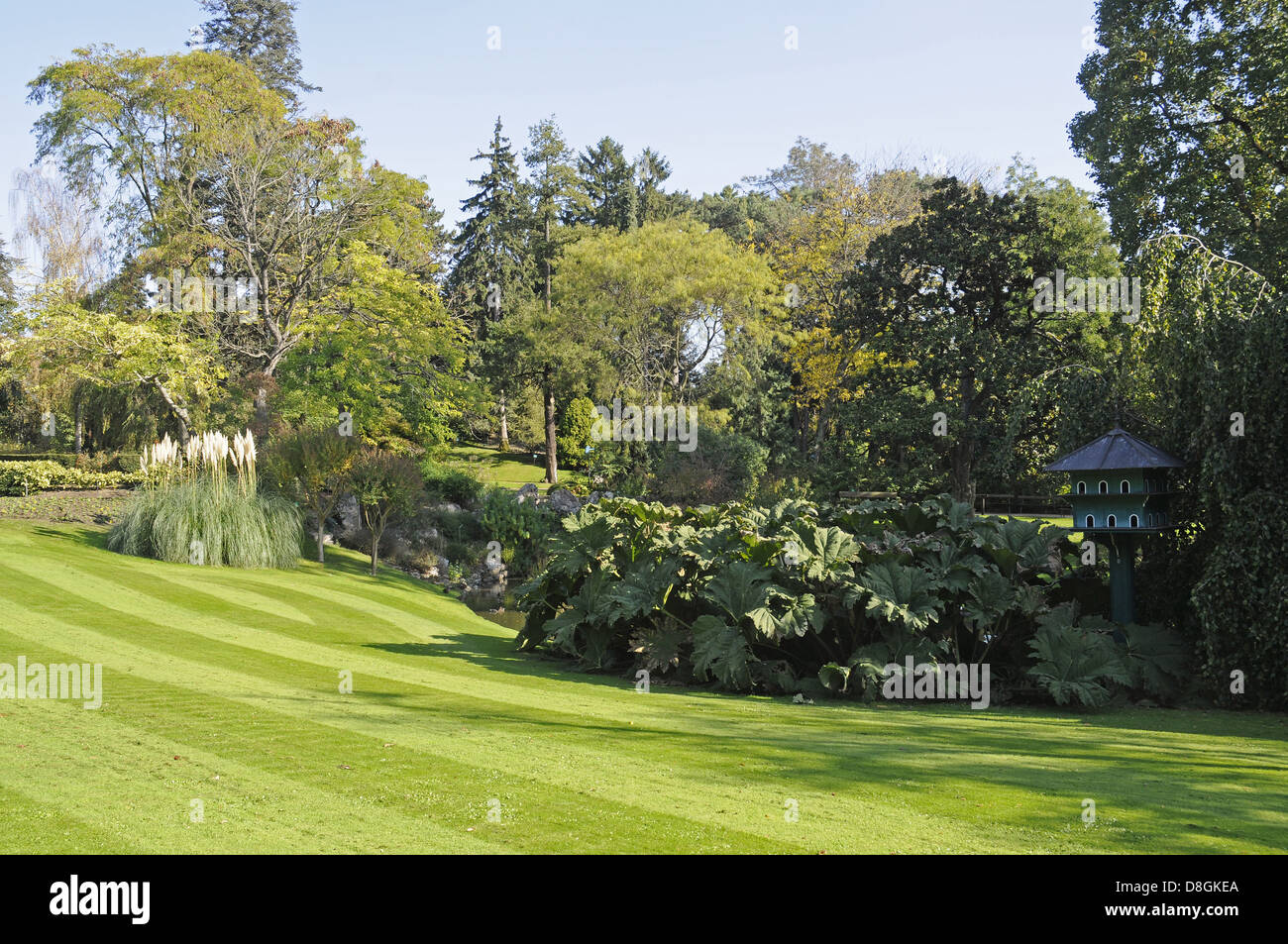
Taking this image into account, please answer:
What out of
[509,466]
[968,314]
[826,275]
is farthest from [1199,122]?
[509,466]

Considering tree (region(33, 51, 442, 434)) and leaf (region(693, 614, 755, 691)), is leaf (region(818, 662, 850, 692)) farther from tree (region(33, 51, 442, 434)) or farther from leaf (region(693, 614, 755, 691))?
tree (region(33, 51, 442, 434))

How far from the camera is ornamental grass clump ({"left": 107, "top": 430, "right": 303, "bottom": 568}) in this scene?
55.6 feet

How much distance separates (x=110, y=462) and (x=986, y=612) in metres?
33.2

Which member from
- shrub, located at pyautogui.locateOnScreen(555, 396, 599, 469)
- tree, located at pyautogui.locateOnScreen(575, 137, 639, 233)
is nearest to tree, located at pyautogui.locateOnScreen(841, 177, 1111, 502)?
shrub, located at pyautogui.locateOnScreen(555, 396, 599, 469)

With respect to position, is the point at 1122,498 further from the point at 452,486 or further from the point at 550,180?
the point at 550,180

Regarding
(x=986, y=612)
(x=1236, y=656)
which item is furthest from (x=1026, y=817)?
(x=1236, y=656)

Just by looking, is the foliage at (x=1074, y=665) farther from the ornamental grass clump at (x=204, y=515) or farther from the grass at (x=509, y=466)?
the grass at (x=509, y=466)

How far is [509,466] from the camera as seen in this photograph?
155ft

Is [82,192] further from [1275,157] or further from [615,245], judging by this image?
[1275,157]

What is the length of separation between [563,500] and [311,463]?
13415 mm

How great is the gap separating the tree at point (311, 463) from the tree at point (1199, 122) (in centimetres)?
2070

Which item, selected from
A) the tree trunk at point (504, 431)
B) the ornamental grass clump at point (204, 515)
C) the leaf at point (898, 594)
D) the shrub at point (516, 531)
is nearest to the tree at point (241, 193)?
the shrub at point (516, 531)

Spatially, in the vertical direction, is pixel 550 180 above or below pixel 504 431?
above

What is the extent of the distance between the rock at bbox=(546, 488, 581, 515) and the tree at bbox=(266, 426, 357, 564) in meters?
10.9
